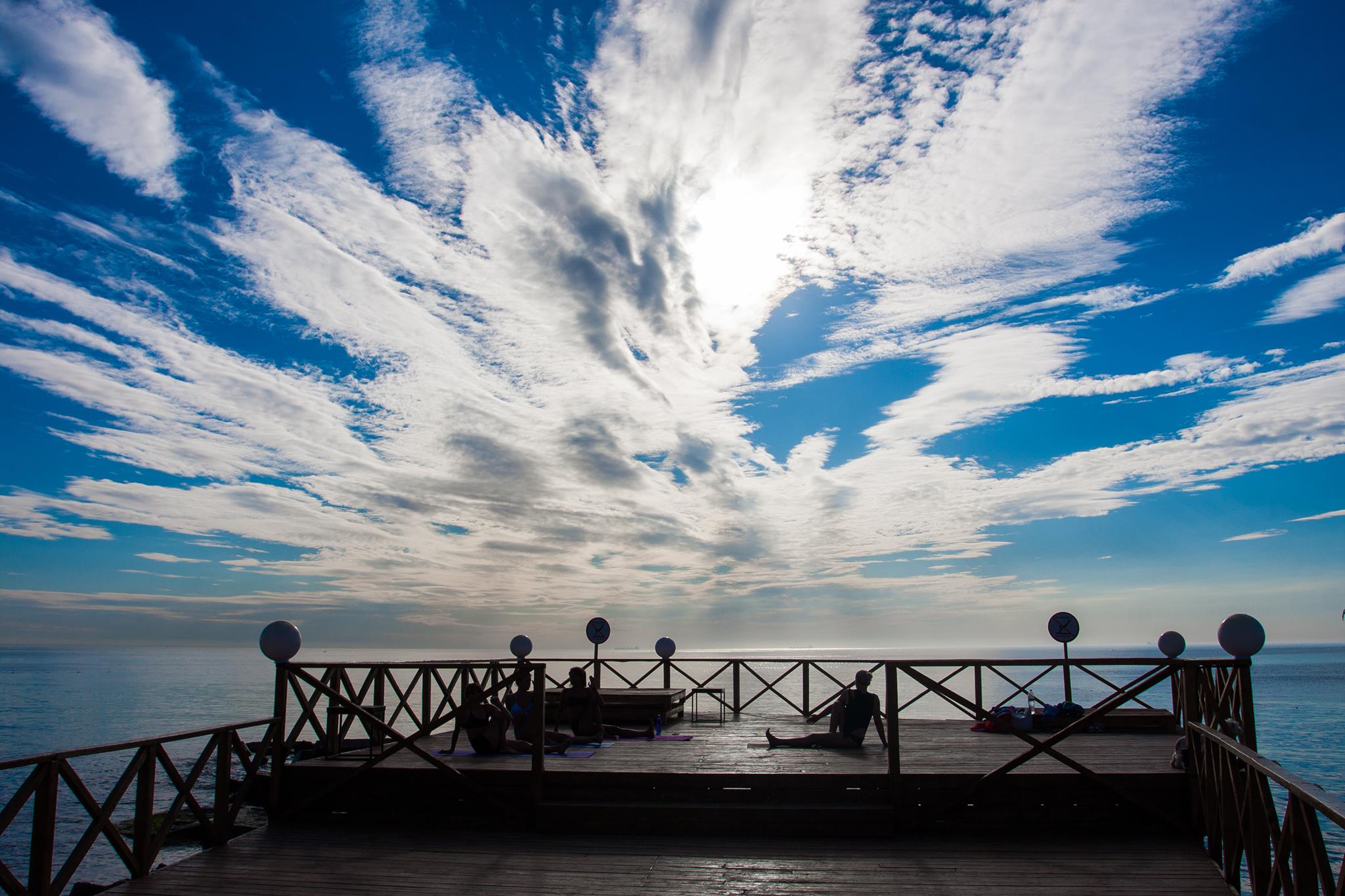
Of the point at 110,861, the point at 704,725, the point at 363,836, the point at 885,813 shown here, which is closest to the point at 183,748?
the point at 110,861

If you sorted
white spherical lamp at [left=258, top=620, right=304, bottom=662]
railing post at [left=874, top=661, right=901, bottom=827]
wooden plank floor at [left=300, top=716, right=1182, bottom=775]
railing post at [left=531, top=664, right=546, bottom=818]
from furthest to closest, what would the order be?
1. white spherical lamp at [left=258, top=620, right=304, bottom=662]
2. wooden plank floor at [left=300, top=716, right=1182, bottom=775]
3. railing post at [left=531, top=664, right=546, bottom=818]
4. railing post at [left=874, top=661, right=901, bottom=827]

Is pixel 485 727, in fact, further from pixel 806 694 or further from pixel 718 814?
pixel 806 694

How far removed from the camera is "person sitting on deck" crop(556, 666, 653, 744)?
1252cm

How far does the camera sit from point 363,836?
8.95 m

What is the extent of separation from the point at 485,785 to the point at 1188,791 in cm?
776

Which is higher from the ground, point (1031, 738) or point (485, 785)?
point (1031, 738)

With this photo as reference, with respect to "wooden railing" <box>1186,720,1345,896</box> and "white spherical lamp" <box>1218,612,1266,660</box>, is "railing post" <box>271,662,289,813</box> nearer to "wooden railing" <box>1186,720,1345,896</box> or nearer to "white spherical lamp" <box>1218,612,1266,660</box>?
"wooden railing" <box>1186,720,1345,896</box>

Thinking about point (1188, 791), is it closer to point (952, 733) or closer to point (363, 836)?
point (952, 733)

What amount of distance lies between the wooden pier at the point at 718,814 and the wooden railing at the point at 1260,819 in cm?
3

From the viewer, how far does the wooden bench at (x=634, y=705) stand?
15047 millimetres

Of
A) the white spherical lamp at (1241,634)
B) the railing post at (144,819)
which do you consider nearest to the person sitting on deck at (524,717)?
the railing post at (144,819)

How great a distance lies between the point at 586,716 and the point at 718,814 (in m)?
4.27

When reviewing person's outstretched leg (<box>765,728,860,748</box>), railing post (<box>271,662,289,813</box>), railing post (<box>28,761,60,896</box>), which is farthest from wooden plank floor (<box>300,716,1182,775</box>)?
railing post (<box>28,761,60,896</box>)

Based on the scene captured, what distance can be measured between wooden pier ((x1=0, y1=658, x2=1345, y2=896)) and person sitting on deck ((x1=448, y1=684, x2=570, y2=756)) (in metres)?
0.38
